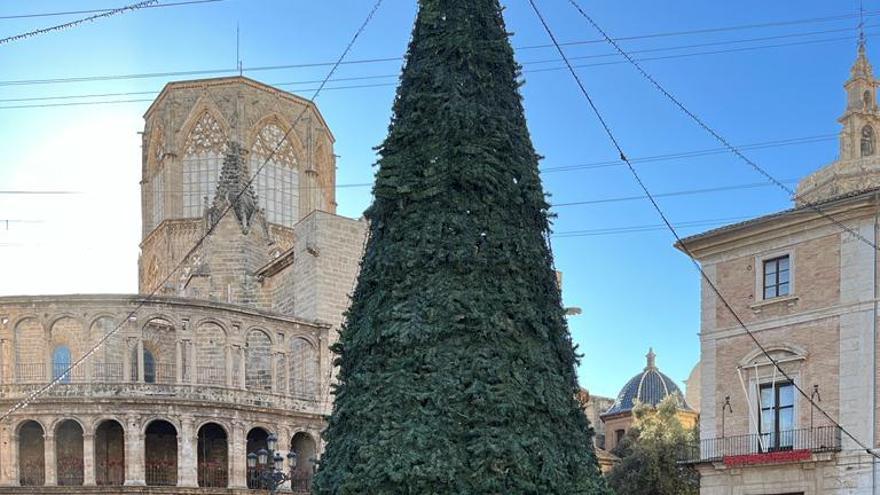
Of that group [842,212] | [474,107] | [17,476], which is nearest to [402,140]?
[474,107]

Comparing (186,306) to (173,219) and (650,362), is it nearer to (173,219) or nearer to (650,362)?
(173,219)

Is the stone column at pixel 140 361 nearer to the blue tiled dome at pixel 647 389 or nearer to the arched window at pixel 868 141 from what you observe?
the blue tiled dome at pixel 647 389

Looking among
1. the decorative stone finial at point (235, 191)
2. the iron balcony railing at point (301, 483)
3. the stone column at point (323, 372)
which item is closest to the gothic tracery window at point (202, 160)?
the decorative stone finial at point (235, 191)

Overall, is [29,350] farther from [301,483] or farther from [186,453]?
[301,483]

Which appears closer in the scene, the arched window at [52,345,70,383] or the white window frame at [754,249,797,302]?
the white window frame at [754,249,797,302]

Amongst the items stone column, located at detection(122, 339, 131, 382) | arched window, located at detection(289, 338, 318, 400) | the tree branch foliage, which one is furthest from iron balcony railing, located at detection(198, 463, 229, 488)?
the tree branch foliage

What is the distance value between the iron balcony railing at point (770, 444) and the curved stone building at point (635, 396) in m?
27.8

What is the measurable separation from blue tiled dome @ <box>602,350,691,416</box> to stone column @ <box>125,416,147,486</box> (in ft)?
94.8

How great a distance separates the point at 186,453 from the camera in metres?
26.9

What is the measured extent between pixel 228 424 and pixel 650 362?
99.4 feet

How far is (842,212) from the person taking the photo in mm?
18984

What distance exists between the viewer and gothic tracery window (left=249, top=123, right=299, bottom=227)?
146 ft

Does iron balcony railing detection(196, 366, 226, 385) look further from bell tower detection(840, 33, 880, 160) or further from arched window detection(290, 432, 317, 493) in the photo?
bell tower detection(840, 33, 880, 160)

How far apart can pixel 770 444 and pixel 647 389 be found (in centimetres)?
3145
